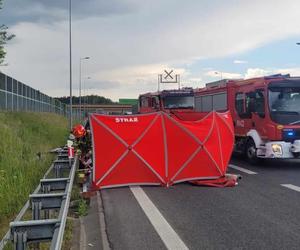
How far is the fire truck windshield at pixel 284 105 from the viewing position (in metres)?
16.4

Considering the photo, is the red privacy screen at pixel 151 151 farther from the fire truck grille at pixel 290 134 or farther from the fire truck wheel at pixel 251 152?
the fire truck wheel at pixel 251 152

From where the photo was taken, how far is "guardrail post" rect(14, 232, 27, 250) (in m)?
5.06

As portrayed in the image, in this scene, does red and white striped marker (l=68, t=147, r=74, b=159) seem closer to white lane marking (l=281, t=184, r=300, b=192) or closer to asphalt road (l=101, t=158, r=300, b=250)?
asphalt road (l=101, t=158, r=300, b=250)

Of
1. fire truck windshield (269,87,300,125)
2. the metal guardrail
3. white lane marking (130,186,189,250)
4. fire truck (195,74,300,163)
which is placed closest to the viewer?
the metal guardrail

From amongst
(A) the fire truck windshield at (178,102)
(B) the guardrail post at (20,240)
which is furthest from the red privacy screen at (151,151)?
(A) the fire truck windshield at (178,102)

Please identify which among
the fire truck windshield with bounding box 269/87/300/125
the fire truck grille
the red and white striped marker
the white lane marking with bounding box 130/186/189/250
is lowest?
the white lane marking with bounding box 130/186/189/250

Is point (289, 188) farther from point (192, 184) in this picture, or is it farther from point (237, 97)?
point (237, 97)

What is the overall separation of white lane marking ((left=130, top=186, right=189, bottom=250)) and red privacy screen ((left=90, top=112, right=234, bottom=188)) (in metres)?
0.84

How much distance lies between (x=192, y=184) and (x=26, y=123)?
14.3 meters

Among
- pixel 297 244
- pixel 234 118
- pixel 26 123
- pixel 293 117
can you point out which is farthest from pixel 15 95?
pixel 297 244

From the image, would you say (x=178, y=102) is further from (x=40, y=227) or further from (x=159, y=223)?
(x=40, y=227)

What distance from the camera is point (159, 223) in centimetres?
831

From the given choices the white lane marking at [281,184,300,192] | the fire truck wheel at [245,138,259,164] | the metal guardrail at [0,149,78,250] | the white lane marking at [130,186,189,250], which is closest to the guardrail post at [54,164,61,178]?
the white lane marking at [130,186,189,250]

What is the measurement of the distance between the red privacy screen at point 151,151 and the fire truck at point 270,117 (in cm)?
365
